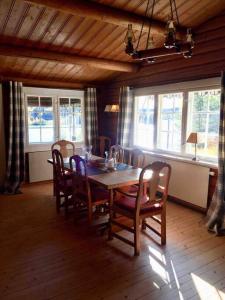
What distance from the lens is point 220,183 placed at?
321 centimetres

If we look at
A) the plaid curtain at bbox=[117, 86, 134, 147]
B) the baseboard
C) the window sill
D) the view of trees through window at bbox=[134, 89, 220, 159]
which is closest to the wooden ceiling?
the plaid curtain at bbox=[117, 86, 134, 147]

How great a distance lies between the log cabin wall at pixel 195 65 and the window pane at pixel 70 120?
3.17 ft

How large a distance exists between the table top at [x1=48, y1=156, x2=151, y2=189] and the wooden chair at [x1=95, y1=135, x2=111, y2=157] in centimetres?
194

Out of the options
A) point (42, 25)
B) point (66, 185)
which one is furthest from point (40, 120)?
point (42, 25)

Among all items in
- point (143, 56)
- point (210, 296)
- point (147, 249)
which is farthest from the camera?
point (147, 249)

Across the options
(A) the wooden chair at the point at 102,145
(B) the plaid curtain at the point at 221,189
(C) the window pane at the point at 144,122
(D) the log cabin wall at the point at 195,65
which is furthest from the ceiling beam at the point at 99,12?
(A) the wooden chair at the point at 102,145

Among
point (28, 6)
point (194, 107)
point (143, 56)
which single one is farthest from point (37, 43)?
point (194, 107)

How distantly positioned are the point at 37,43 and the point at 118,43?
4.15 feet

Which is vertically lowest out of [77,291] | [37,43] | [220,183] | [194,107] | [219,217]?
[77,291]

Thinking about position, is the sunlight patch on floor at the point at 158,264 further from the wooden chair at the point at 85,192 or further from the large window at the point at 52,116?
the large window at the point at 52,116

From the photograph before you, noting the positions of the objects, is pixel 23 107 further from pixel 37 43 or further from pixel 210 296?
pixel 210 296

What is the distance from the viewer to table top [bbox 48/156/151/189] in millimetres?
2777

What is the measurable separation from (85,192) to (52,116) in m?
2.81

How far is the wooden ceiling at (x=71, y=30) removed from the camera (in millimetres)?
2936
